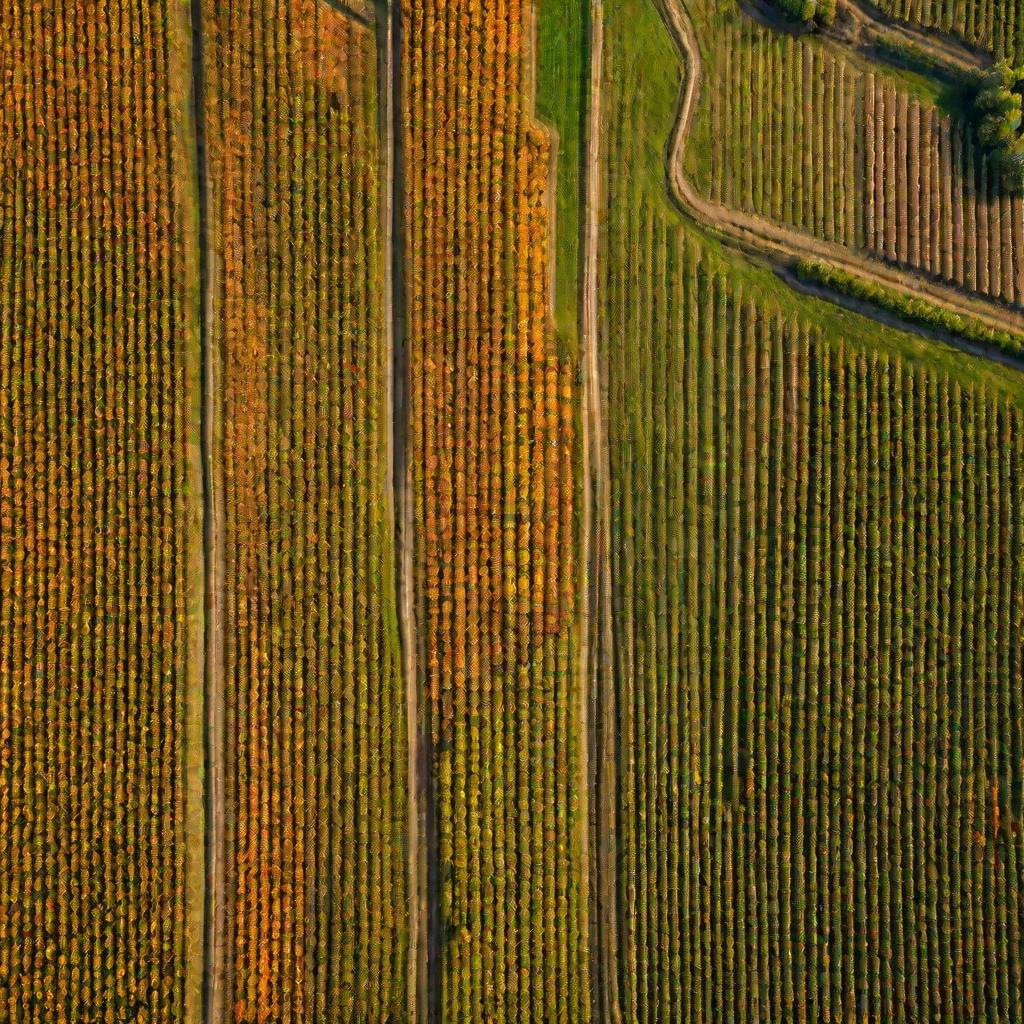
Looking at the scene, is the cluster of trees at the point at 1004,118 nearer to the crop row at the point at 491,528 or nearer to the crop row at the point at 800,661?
the crop row at the point at 800,661

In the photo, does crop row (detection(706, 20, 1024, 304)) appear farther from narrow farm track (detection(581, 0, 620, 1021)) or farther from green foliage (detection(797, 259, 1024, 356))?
narrow farm track (detection(581, 0, 620, 1021))

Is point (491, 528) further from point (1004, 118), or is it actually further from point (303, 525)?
point (1004, 118)

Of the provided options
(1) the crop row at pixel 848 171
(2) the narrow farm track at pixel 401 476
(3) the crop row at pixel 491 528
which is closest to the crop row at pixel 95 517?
(2) the narrow farm track at pixel 401 476

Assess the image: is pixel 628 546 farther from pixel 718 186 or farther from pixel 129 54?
pixel 129 54

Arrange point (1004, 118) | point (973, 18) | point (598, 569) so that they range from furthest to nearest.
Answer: point (973, 18) → point (1004, 118) → point (598, 569)

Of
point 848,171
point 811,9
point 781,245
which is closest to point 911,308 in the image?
point 781,245

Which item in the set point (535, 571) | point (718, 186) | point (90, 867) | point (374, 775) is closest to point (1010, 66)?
point (718, 186)
